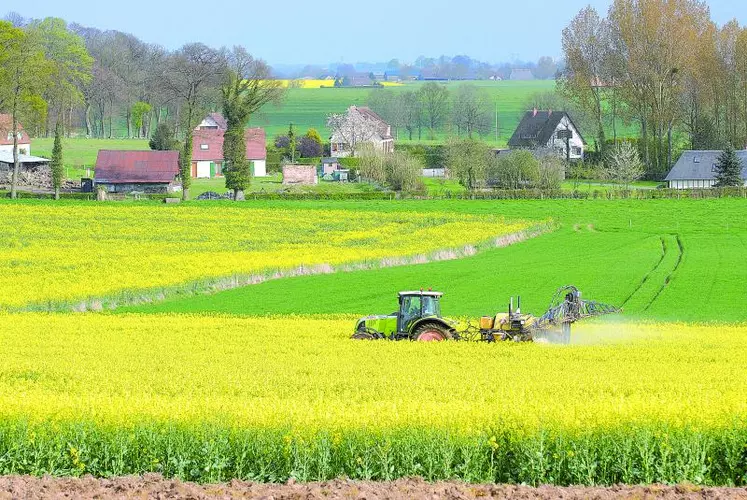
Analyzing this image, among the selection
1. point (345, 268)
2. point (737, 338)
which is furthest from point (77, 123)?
point (737, 338)

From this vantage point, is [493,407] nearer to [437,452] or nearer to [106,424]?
[437,452]

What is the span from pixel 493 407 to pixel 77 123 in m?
179

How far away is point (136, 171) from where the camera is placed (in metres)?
112

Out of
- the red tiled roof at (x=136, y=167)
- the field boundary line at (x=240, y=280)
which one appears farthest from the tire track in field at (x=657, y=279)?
the red tiled roof at (x=136, y=167)

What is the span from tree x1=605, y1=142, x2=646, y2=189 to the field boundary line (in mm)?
52776

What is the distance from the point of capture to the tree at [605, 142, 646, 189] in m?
122

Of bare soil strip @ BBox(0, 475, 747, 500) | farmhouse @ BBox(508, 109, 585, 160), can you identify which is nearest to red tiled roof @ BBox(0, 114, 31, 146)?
farmhouse @ BBox(508, 109, 585, 160)

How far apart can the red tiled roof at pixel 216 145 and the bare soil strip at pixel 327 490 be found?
115 meters

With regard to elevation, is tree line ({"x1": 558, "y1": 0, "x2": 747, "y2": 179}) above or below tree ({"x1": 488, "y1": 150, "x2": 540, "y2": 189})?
above

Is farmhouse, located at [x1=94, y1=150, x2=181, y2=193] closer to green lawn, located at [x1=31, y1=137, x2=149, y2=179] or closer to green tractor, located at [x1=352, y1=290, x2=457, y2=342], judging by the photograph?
green lawn, located at [x1=31, y1=137, x2=149, y2=179]

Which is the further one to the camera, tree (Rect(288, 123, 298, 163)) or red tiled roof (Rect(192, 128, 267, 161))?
tree (Rect(288, 123, 298, 163))

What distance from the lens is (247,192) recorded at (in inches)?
4306

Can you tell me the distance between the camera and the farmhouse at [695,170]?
120 meters

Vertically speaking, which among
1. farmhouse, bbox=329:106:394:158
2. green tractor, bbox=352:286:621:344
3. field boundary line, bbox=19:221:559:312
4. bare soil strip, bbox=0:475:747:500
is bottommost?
field boundary line, bbox=19:221:559:312
